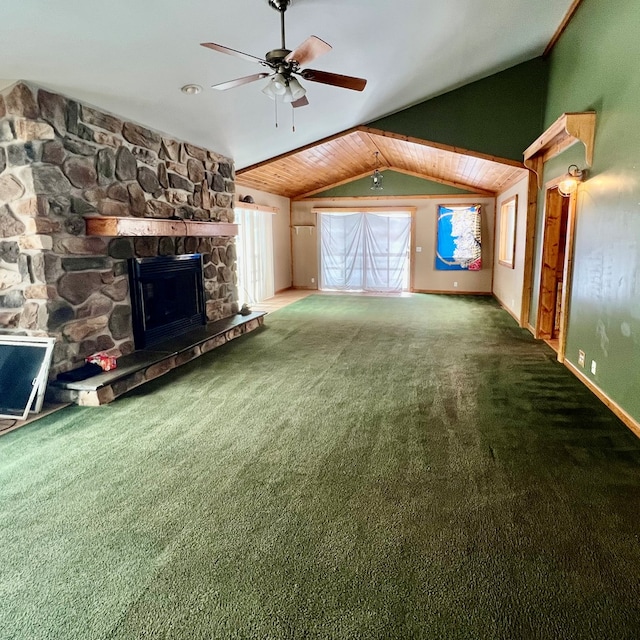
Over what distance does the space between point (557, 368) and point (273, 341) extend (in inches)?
124

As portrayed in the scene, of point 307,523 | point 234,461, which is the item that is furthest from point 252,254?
point 307,523

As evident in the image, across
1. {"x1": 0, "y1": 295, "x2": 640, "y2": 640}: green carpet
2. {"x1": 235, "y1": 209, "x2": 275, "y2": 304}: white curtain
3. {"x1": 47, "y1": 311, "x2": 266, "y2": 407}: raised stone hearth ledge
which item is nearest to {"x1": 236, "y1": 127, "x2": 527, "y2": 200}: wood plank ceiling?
{"x1": 235, "y1": 209, "x2": 275, "y2": 304}: white curtain

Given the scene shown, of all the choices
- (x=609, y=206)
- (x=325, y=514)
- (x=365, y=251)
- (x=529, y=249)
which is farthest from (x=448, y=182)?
(x=325, y=514)

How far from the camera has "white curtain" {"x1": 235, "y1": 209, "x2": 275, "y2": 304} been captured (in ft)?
27.1

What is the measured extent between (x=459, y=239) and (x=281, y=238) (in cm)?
400

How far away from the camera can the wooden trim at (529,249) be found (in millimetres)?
6004

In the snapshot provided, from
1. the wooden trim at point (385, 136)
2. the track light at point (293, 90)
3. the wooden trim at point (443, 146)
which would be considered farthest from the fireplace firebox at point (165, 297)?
the wooden trim at point (443, 146)

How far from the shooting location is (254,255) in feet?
28.8

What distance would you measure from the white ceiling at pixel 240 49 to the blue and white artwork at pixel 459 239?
4.00m

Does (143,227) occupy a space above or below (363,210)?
below

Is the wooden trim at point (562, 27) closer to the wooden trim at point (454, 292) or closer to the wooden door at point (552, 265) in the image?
the wooden door at point (552, 265)

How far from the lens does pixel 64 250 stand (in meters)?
3.57

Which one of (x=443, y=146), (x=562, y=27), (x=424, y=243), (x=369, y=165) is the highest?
(x=562, y=27)

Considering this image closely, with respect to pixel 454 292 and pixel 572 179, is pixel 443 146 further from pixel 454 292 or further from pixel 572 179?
pixel 454 292
